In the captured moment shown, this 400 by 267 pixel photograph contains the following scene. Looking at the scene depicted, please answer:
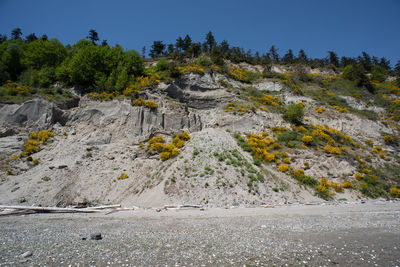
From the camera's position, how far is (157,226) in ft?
29.4

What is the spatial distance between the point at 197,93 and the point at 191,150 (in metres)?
15.4

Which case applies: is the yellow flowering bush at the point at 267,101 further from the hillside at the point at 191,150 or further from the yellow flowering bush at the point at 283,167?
the yellow flowering bush at the point at 283,167

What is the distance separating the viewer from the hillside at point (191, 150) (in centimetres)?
1675

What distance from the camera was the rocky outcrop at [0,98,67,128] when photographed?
22.6 m

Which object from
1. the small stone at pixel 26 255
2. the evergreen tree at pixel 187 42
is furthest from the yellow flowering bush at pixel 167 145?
the evergreen tree at pixel 187 42

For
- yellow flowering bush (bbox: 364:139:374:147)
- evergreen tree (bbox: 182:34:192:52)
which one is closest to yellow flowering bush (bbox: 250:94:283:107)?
yellow flowering bush (bbox: 364:139:374:147)

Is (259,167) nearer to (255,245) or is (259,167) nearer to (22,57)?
(255,245)

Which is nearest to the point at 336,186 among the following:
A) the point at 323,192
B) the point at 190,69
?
the point at 323,192

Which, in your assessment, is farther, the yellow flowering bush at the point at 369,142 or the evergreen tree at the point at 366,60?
the evergreen tree at the point at 366,60

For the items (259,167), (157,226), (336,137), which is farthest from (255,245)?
(336,137)

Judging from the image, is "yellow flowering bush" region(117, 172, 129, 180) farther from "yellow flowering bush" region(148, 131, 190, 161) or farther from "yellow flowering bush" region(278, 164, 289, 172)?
"yellow flowering bush" region(278, 164, 289, 172)

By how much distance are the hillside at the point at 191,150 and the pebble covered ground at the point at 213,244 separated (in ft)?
20.8

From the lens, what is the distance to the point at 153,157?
69.2ft

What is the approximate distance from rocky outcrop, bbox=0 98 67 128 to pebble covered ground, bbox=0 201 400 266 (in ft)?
65.5
